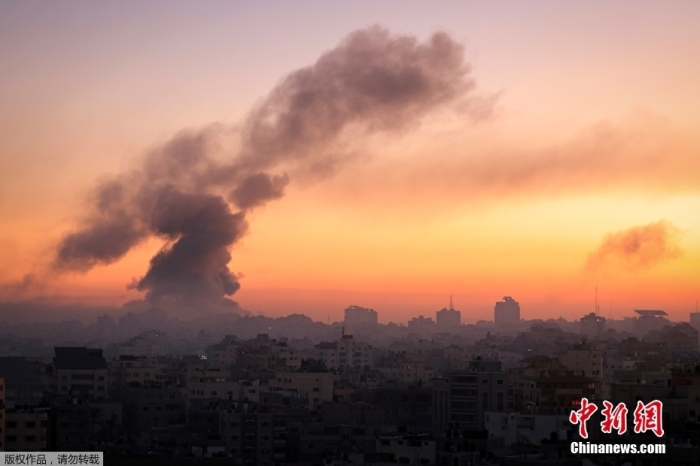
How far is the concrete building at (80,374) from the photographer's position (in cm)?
7569

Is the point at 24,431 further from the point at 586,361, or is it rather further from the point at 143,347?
the point at 143,347

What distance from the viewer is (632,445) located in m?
31.0

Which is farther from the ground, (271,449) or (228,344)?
(228,344)

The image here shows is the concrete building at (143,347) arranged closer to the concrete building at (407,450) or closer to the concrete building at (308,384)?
the concrete building at (308,384)

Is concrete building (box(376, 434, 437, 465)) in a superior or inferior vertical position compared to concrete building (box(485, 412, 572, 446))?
inferior

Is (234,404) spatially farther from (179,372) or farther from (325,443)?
(179,372)

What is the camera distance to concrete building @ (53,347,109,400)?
7569cm

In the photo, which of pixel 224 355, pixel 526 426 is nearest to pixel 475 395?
pixel 526 426

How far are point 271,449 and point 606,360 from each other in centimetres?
5772

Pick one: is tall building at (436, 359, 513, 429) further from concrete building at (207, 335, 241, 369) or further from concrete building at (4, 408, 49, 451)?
concrete building at (207, 335, 241, 369)

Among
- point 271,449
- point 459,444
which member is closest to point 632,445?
point 459,444

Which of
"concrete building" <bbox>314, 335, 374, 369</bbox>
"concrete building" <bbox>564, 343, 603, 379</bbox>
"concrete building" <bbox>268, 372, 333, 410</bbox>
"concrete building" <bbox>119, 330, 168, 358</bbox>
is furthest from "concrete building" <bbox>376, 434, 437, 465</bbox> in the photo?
"concrete building" <bbox>119, 330, 168, 358</bbox>

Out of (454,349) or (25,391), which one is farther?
(454,349)

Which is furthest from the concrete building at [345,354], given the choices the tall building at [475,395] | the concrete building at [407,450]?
the concrete building at [407,450]
